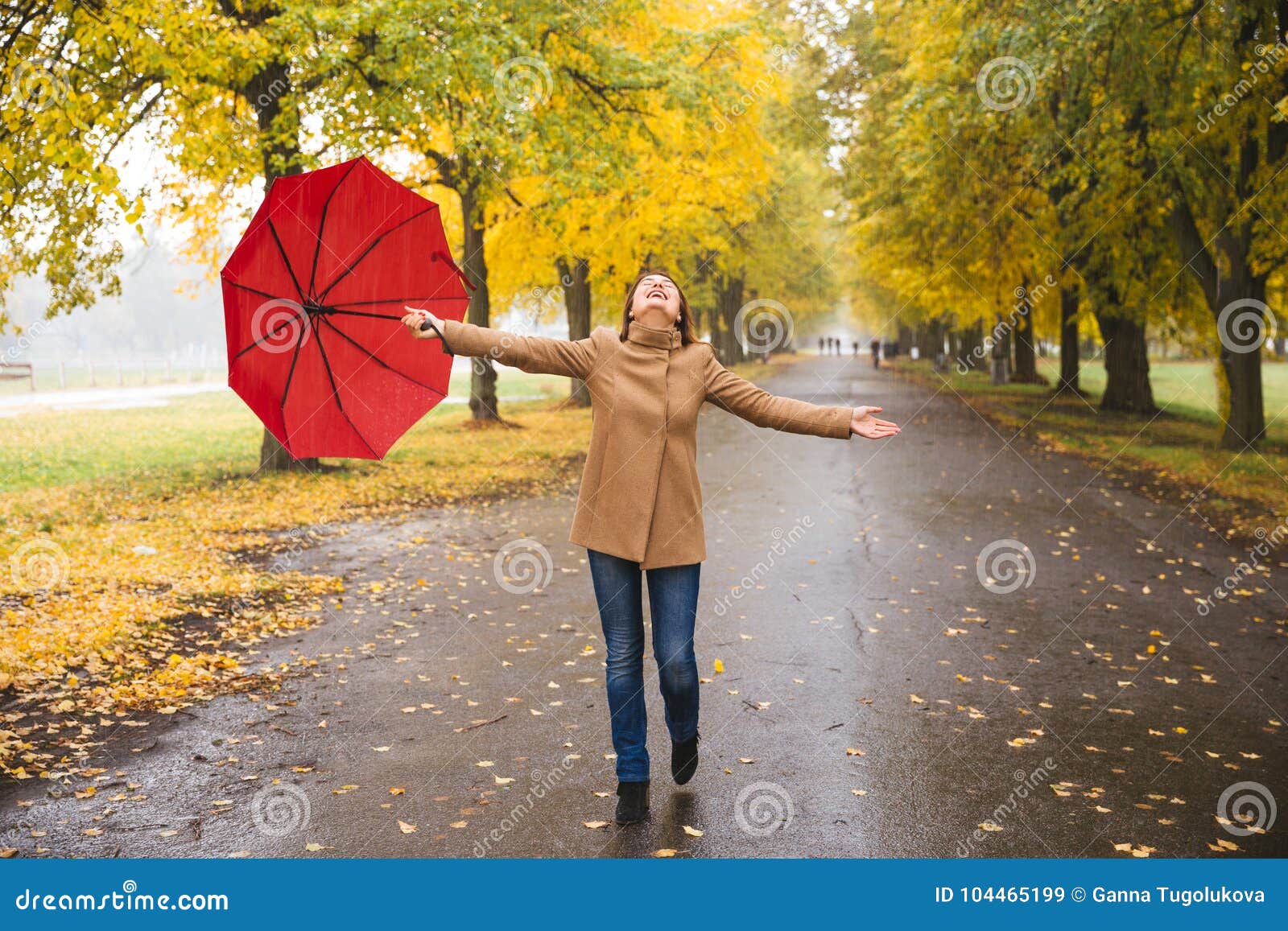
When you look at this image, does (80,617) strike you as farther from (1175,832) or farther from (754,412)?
(1175,832)

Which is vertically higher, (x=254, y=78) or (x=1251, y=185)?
(x=254, y=78)

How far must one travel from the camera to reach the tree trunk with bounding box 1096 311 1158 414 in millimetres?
24406

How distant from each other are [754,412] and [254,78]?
38.6 ft

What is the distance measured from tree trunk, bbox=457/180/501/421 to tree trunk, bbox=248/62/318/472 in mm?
4929

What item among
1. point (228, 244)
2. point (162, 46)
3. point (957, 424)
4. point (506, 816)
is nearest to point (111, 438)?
point (228, 244)

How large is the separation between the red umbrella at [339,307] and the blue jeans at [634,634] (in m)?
1.18

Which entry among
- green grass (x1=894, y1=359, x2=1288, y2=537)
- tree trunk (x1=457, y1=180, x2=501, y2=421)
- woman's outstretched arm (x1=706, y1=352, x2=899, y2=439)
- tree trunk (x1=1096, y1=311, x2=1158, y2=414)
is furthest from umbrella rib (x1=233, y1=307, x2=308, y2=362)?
tree trunk (x1=1096, y1=311, x2=1158, y2=414)

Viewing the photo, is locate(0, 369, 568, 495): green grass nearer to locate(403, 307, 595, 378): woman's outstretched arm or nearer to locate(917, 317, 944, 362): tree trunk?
locate(403, 307, 595, 378): woman's outstretched arm

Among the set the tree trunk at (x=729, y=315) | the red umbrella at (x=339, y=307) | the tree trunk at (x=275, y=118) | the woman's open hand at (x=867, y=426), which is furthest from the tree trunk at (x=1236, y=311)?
the tree trunk at (x=729, y=315)

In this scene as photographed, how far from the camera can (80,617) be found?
7355 millimetres

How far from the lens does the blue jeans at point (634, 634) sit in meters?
4.20

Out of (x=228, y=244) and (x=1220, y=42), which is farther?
(x=228, y=244)

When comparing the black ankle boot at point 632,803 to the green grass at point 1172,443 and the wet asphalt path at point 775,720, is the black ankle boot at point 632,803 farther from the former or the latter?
the green grass at point 1172,443

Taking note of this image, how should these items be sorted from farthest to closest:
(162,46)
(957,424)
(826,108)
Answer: (826,108) < (957,424) < (162,46)
